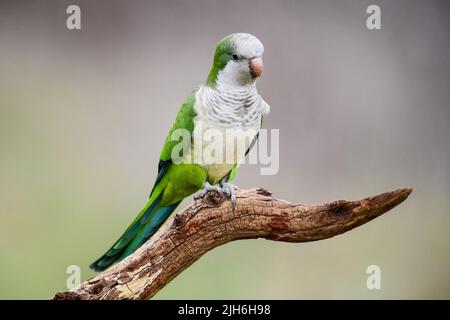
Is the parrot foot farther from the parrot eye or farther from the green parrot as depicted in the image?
the parrot eye

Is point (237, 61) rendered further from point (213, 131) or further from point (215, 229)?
point (215, 229)

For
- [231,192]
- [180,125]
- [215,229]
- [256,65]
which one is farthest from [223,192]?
[256,65]

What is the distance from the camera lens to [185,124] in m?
1.90

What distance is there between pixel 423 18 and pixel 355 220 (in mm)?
1566

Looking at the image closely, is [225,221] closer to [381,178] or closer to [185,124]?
[185,124]

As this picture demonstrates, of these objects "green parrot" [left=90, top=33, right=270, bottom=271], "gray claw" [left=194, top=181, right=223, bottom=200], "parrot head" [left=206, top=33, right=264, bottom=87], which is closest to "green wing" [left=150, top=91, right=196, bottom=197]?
"green parrot" [left=90, top=33, right=270, bottom=271]

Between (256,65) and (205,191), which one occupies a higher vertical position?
(256,65)

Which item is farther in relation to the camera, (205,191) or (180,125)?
(180,125)

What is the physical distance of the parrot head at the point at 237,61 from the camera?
177 cm

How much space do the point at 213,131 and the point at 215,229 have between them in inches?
13.8

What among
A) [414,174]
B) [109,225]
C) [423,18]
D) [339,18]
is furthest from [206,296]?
[423,18]

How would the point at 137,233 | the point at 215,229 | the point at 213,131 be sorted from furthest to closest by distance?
1. the point at 137,233
2. the point at 213,131
3. the point at 215,229

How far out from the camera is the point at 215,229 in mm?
1724

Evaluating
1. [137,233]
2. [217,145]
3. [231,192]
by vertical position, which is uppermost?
[217,145]
